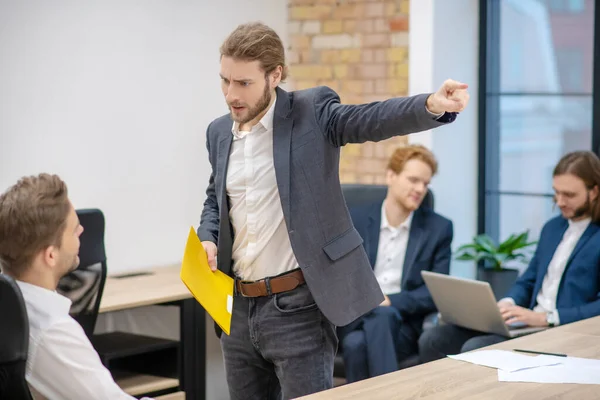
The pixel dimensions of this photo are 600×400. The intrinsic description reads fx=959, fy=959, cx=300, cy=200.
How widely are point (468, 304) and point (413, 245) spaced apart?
452 millimetres

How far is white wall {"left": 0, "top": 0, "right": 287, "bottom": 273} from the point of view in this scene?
4.28m

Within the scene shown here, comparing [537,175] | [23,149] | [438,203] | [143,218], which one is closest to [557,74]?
[537,175]

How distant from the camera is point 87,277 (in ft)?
11.8

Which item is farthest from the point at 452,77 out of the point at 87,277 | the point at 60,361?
the point at 60,361

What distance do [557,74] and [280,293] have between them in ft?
9.63

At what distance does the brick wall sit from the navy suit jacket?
36.7 inches

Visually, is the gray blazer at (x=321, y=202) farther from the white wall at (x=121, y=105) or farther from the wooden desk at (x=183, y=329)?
the white wall at (x=121, y=105)

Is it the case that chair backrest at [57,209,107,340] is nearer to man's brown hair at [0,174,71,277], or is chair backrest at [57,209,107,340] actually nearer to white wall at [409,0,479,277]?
man's brown hair at [0,174,71,277]

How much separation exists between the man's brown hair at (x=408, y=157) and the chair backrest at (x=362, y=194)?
22 centimetres

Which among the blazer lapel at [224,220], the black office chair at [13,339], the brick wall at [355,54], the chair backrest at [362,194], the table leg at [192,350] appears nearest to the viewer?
the black office chair at [13,339]

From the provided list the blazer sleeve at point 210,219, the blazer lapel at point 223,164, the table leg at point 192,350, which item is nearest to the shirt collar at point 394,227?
the table leg at point 192,350

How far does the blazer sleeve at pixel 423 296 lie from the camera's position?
409 cm

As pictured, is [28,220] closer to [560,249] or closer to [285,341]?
[285,341]

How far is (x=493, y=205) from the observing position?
531cm
